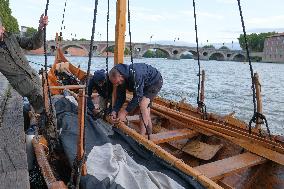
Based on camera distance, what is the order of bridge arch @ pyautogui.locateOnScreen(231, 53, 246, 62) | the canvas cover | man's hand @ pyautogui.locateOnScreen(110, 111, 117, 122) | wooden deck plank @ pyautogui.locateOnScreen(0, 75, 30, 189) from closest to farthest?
the canvas cover → wooden deck plank @ pyautogui.locateOnScreen(0, 75, 30, 189) → man's hand @ pyautogui.locateOnScreen(110, 111, 117, 122) → bridge arch @ pyautogui.locateOnScreen(231, 53, 246, 62)

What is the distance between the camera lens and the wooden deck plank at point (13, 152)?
3869 mm

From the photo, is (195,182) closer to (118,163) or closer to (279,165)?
(118,163)

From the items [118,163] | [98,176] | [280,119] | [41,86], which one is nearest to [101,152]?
[118,163]

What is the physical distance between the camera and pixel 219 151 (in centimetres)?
583

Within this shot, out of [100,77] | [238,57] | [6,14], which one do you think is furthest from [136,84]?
[238,57]

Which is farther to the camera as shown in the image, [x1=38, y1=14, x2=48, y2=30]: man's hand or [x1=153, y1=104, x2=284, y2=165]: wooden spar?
[x1=38, y1=14, x2=48, y2=30]: man's hand

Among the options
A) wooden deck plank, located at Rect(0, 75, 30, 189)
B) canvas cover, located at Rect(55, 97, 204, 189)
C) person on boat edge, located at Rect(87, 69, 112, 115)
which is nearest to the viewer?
canvas cover, located at Rect(55, 97, 204, 189)

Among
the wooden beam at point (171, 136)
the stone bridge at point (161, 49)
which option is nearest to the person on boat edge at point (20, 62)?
the wooden beam at point (171, 136)

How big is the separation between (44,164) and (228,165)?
97.0 inches

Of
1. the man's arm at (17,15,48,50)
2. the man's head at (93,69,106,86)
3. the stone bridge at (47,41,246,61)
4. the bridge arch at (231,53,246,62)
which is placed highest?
the stone bridge at (47,41,246,61)

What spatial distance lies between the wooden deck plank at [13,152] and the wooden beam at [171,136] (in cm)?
208

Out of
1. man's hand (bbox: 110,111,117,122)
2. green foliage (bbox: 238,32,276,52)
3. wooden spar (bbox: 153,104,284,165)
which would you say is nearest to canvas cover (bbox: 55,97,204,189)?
man's hand (bbox: 110,111,117,122)

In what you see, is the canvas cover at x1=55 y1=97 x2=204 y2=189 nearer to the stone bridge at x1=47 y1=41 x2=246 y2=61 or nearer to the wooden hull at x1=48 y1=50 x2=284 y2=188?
the wooden hull at x1=48 y1=50 x2=284 y2=188

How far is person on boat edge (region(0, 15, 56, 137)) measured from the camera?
Result: 520 centimetres
